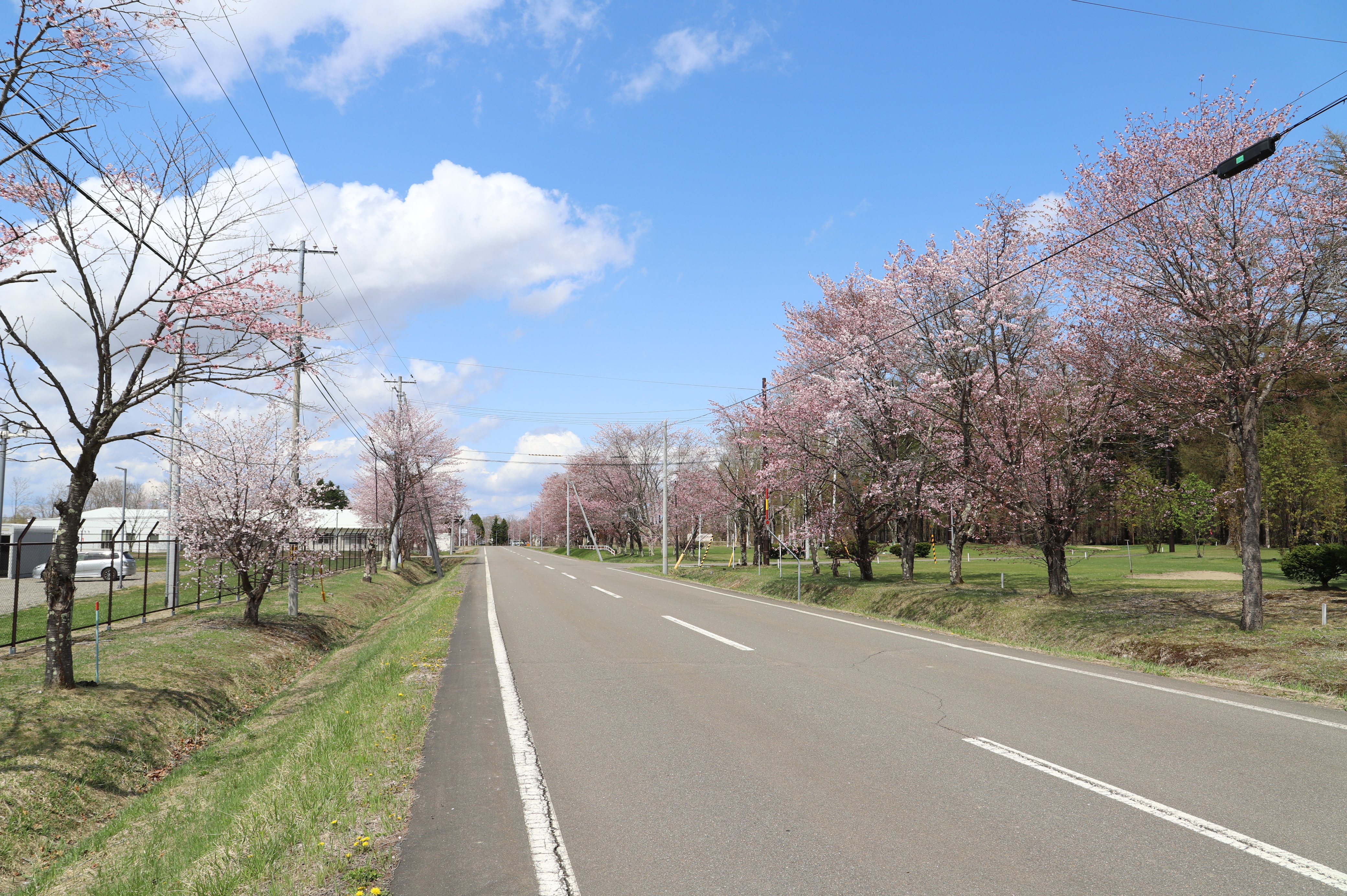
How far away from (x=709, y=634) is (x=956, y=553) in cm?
1226

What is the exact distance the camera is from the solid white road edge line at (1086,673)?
682 centimetres

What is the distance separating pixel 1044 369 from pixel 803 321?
932 cm

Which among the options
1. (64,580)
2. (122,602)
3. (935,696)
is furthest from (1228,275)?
(122,602)

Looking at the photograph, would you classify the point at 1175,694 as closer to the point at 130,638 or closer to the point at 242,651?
the point at 242,651

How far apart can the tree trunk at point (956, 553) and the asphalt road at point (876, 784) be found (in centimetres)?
1248

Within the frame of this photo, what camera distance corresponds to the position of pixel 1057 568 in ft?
54.4

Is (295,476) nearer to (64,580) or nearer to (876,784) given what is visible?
(64,580)

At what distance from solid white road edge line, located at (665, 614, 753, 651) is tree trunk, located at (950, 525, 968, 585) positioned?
1026 centimetres

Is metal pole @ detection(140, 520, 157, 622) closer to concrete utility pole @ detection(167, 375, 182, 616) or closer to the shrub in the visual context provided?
concrete utility pole @ detection(167, 375, 182, 616)

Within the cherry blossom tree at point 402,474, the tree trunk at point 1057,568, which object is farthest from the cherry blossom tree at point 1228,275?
the cherry blossom tree at point 402,474

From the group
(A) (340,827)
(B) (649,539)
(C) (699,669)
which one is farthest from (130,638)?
(B) (649,539)

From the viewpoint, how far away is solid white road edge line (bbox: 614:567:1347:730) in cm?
682

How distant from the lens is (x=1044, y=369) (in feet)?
57.1

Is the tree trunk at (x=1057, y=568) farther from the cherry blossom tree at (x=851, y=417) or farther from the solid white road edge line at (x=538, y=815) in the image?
the solid white road edge line at (x=538, y=815)
